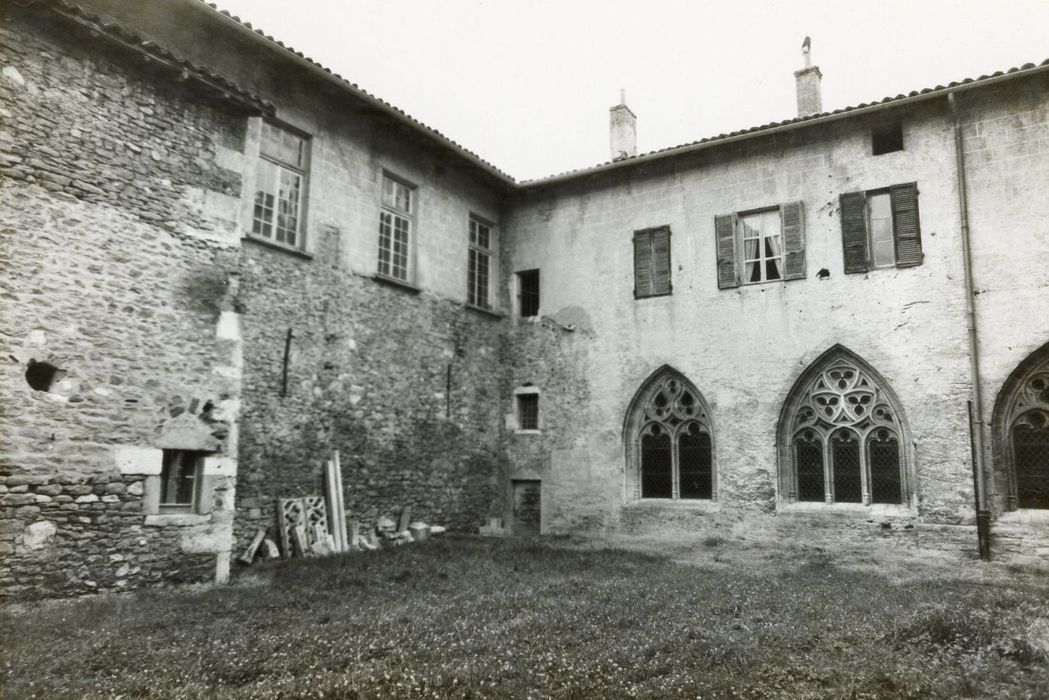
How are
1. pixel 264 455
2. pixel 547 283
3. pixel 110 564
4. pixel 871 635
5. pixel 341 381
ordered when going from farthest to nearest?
pixel 547 283 < pixel 341 381 < pixel 264 455 < pixel 110 564 < pixel 871 635

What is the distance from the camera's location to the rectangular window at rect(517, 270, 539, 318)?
1598 centimetres

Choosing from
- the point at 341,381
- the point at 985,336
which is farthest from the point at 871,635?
the point at 341,381

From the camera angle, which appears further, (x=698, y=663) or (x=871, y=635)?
(x=871, y=635)

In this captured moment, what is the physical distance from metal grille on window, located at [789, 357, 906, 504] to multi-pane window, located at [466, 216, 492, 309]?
6.63m

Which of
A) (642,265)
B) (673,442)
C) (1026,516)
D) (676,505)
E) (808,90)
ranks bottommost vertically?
(676,505)

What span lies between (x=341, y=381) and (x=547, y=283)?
527cm

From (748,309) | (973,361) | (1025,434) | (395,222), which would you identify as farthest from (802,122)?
(395,222)

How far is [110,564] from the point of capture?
7.96 meters

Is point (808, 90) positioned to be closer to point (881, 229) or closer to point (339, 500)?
point (881, 229)

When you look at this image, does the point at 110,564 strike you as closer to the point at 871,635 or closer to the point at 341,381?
the point at 341,381

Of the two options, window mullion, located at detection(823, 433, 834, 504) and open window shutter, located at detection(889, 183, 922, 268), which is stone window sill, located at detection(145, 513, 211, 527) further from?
open window shutter, located at detection(889, 183, 922, 268)

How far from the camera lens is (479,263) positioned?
1579 centimetres

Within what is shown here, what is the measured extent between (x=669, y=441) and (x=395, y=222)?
6499 millimetres

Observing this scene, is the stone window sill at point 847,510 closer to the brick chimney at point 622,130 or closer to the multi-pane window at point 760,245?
the multi-pane window at point 760,245
